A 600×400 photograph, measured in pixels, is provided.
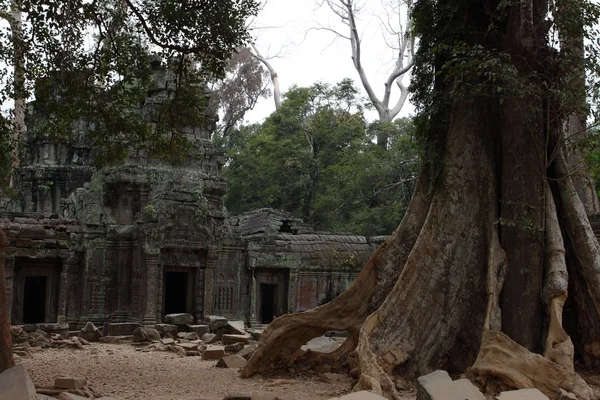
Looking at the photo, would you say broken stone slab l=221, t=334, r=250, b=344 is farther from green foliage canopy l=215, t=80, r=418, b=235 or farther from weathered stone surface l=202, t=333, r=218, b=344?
green foliage canopy l=215, t=80, r=418, b=235

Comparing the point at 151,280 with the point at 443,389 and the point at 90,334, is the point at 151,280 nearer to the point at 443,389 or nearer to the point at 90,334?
the point at 90,334

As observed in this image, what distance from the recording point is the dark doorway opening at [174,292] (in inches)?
724

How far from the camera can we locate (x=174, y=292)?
1866cm

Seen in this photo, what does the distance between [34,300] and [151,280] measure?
339 cm

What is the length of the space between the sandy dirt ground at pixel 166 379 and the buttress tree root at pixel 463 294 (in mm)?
403

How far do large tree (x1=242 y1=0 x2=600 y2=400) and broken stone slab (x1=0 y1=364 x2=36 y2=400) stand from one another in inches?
111

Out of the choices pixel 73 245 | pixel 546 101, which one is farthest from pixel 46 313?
pixel 546 101

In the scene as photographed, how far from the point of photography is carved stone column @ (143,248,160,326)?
16444 millimetres

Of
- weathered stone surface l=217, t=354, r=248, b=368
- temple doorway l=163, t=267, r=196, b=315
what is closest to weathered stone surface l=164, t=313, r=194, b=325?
temple doorway l=163, t=267, r=196, b=315

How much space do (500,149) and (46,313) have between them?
12.0m

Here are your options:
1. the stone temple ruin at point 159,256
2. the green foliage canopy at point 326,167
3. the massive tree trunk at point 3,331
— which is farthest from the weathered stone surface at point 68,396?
the green foliage canopy at point 326,167

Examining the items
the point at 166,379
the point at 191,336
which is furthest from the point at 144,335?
the point at 166,379

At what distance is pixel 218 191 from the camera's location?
18.7 m

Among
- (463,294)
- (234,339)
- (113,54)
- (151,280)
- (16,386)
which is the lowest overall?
(234,339)
